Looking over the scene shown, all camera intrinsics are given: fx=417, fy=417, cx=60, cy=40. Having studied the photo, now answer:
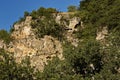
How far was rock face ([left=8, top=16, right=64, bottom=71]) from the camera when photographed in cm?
Answer: 4450

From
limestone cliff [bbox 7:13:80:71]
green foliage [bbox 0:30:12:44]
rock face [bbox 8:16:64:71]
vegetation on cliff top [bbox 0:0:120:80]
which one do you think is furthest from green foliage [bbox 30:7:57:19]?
vegetation on cliff top [bbox 0:0:120:80]

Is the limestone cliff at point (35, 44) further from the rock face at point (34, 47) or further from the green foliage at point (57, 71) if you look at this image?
the green foliage at point (57, 71)

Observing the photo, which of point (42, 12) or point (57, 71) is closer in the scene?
point (57, 71)

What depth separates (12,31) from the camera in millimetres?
48562

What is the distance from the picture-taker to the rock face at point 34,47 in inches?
1752

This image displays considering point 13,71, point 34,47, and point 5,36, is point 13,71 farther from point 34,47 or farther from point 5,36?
point 5,36

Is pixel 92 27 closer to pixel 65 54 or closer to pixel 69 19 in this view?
pixel 69 19

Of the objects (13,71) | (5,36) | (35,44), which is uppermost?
(5,36)

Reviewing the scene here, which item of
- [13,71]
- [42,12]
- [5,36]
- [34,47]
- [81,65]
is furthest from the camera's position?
[42,12]

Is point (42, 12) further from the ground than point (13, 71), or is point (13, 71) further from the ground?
point (42, 12)

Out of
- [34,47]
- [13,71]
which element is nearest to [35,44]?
[34,47]

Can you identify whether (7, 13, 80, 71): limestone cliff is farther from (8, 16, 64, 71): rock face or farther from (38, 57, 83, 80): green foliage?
(38, 57, 83, 80): green foliage

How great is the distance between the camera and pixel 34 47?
45.3 meters

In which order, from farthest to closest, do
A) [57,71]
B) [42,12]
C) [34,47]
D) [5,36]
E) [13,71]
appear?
1. [42,12]
2. [5,36]
3. [34,47]
4. [13,71]
5. [57,71]
